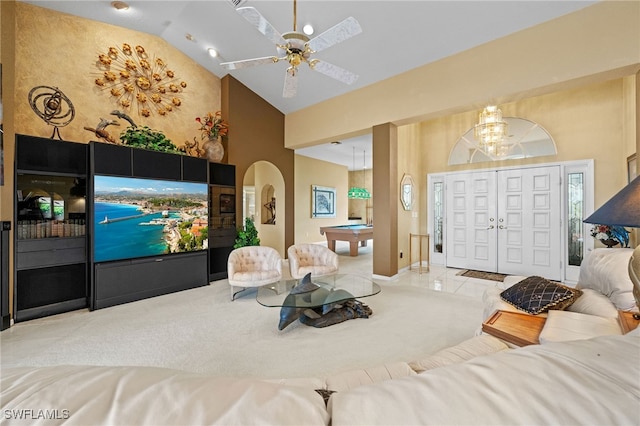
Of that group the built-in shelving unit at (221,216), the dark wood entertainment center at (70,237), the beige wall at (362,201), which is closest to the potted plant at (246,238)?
the built-in shelving unit at (221,216)

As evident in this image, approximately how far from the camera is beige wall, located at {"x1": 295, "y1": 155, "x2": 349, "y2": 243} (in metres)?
8.32

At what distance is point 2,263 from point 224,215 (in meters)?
2.86

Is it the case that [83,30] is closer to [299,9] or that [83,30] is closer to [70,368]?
[299,9]

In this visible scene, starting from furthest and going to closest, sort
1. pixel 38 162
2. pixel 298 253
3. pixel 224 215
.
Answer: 1. pixel 224 215
2. pixel 298 253
3. pixel 38 162

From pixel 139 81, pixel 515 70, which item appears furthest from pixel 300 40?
pixel 139 81

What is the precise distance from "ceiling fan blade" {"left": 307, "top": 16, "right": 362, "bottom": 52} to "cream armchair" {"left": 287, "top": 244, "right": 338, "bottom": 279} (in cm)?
281

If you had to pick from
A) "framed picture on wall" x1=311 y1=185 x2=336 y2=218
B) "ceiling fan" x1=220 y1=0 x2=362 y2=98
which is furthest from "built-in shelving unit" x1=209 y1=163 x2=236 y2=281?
"framed picture on wall" x1=311 y1=185 x2=336 y2=218

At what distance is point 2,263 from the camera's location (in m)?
2.83

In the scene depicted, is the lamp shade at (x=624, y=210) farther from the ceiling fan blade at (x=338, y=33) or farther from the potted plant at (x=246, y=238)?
the potted plant at (x=246, y=238)

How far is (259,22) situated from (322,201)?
23.1 feet

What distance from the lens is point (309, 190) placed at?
8.73 metres

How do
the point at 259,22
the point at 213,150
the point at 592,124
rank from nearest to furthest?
the point at 259,22 < the point at 592,124 < the point at 213,150

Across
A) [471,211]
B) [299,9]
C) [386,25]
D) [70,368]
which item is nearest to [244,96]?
[299,9]

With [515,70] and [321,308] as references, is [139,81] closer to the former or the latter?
[321,308]
